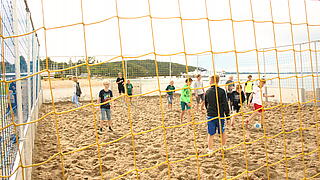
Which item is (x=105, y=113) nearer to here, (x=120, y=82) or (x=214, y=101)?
(x=214, y=101)

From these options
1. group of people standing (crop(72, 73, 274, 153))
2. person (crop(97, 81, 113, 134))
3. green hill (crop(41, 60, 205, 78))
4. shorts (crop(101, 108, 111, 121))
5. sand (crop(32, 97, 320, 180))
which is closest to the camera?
sand (crop(32, 97, 320, 180))

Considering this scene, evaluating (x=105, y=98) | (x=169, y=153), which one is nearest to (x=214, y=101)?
(x=169, y=153)

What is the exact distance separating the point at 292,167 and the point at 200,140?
1615 mm

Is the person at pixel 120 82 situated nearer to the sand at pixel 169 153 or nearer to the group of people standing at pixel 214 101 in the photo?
the group of people standing at pixel 214 101

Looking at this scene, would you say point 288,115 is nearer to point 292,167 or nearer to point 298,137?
point 298,137

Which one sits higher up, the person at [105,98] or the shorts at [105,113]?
the person at [105,98]

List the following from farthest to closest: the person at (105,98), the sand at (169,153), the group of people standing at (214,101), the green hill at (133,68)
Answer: the green hill at (133,68), the person at (105,98), the group of people standing at (214,101), the sand at (169,153)

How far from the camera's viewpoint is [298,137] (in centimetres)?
451

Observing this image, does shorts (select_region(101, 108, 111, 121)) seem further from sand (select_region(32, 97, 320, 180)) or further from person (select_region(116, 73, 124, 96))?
person (select_region(116, 73, 124, 96))

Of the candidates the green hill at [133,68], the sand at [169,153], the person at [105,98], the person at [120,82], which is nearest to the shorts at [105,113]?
the person at [105,98]

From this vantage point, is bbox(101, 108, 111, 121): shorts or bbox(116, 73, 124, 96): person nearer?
bbox(101, 108, 111, 121): shorts

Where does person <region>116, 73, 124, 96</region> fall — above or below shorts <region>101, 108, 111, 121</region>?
above

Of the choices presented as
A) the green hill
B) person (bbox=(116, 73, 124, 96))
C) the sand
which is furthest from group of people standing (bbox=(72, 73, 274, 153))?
the green hill

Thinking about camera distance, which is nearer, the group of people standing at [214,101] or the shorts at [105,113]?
the group of people standing at [214,101]
